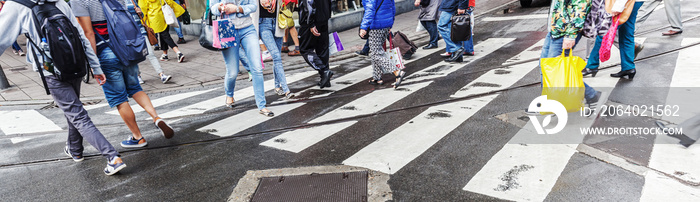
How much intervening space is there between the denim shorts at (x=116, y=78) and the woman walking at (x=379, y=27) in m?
3.10

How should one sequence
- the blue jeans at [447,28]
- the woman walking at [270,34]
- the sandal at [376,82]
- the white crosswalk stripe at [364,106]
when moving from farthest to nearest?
the blue jeans at [447,28] < the sandal at [376,82] < the woman walking at [270,34] < the white crosswalk stripe at [364,106]

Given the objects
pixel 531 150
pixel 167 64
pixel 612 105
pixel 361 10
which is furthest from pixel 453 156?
pixel 361 10

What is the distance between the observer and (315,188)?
11.9ft

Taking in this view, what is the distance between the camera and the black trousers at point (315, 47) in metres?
6.98

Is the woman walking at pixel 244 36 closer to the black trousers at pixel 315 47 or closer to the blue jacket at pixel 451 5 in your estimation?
the black trousers at pixel 315 47

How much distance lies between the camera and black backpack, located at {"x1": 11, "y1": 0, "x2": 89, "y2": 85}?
3709 millimetres

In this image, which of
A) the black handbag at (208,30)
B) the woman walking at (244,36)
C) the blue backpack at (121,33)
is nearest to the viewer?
the blue backpack at (121,33)

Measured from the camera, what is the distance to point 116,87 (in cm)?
457

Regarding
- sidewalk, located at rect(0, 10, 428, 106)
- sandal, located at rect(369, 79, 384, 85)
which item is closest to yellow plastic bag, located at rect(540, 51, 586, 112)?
sandal, located at rect(369, 79, 384, 85)

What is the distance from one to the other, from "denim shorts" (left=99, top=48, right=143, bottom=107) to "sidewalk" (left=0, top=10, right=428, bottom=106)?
11.8 feet

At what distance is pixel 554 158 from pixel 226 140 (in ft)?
10.9

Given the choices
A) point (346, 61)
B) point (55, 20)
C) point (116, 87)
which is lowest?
point (346, 61)

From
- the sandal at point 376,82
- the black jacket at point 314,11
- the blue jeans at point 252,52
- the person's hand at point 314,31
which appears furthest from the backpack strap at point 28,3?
the sandal at point 376,82

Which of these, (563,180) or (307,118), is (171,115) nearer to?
(307,118)
